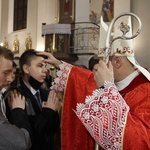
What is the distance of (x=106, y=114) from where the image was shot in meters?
1.85

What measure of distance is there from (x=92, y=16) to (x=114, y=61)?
1293cm

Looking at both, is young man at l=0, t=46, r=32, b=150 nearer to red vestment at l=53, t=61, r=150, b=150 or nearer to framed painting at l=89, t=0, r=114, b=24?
red vestment at l=53, t=61, r=150, b=150

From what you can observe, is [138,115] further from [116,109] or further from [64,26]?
[64,26]

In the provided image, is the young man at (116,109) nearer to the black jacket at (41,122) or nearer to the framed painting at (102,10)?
the black jacket at (41,122)

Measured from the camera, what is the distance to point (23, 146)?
1805 mm

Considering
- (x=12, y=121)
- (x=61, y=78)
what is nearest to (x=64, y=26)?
(x=61, y=78)

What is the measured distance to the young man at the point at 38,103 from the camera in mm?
2359

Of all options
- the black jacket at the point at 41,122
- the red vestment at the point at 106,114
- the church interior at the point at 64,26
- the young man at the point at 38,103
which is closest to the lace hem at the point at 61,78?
the red vestment at the point at 106,114

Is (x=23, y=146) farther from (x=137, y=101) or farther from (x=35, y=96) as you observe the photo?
(x=35, y=96)

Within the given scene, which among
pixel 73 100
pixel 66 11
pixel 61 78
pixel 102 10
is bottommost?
pixel 73 100

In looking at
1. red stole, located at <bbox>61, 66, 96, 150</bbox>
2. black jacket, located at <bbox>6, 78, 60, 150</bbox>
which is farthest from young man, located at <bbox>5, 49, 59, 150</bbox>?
red stole, located at <bbox>61, 66, 96, 150</bbox>

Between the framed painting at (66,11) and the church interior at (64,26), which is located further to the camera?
the framed painting at (66,11)

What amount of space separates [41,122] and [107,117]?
2.18ft

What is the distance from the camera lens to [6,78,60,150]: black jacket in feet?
7.65
